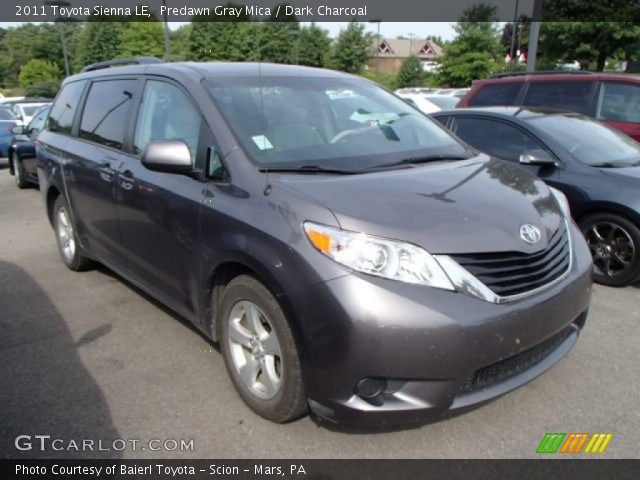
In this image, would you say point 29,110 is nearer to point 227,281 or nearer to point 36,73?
point 227,281

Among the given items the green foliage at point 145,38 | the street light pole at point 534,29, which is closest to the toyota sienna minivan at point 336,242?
the street light pole at point 534,29

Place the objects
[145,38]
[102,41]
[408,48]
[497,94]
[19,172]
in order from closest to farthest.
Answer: [497,94] < [19,172] < [145,38] < [102,41] < [408,48]

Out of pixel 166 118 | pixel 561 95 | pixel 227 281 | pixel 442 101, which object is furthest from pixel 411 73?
A: pixel 227 281

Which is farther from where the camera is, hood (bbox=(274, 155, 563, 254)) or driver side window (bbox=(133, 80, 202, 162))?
driver side window (bbox=(133, 80, 202, 162))

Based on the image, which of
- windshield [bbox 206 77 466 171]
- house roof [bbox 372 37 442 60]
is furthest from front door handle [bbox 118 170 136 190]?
house roof [bbox 372 37 442 60]

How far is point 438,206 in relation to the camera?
8.08 feet

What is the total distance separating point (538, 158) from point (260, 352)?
328 centimetres

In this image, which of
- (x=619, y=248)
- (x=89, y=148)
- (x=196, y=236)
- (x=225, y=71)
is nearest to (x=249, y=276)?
(x=196, y=236)

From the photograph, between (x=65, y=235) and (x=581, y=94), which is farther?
(x=581, y=94)

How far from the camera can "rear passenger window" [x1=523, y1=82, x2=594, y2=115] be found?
7.01m

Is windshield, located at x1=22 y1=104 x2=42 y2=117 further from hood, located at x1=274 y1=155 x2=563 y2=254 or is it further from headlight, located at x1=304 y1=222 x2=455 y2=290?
headlight, located at x1=304 y1=222 x2=455 y2=290

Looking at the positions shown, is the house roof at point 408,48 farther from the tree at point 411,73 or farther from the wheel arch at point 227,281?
the wheel arch at point 227,281

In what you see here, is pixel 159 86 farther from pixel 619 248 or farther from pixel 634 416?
pixel 619 248

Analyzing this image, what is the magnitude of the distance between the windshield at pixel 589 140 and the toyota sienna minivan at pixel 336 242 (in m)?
1.88
